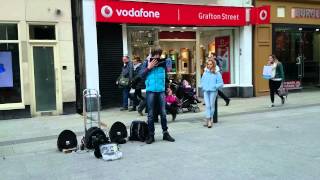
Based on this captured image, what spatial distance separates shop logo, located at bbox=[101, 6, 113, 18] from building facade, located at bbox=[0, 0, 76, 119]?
1.08m

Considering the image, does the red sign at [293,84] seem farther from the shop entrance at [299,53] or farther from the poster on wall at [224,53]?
the poster on wall at [224,53]

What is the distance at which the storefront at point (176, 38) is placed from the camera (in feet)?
46.5

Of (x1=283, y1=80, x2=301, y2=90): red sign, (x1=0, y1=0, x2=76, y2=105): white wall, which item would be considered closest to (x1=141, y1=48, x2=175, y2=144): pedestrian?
(x1=0, y1=0, x2=76, y2=105): white wall

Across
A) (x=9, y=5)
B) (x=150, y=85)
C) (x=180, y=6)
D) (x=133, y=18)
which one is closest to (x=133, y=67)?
(x=133, y=18)

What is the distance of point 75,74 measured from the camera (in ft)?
45.9

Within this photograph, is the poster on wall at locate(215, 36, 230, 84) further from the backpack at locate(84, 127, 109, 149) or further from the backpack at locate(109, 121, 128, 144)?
the backpack at locate(84, 127, 109, 149)

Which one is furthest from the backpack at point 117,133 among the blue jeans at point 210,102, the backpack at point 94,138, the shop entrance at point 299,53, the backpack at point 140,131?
the shop entrance at point 299,53

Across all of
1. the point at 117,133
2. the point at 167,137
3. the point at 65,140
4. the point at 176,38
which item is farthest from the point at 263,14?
the point at 65,140

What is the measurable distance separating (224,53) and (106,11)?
19.7 feet

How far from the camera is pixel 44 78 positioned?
1312cm

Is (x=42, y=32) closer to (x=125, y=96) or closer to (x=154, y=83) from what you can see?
(x=125, y=96)

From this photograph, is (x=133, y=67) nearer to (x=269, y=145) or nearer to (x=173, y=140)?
(x=173, y=140)

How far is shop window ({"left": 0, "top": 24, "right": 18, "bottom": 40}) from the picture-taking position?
41.1 feet

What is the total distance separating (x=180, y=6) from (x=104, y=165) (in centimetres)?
940
